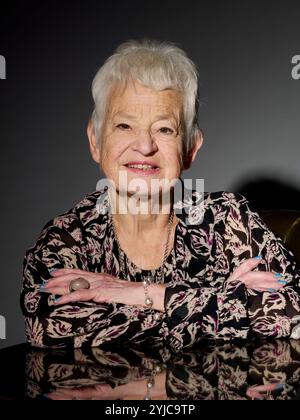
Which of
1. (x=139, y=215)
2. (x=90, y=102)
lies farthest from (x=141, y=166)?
(x=90, y=102)

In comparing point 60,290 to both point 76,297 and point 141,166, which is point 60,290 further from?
point 141,166

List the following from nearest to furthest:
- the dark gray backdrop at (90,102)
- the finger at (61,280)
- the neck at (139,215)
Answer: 1. the finger at (61,280)
2. the neck at (139,215)
3. the dark gray backdrop at (90,102)

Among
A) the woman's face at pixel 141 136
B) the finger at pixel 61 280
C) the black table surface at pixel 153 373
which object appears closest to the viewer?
the black table surface at pixel 153 373

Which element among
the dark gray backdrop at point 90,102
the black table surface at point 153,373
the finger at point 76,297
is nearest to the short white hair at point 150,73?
the finger at point 76,297

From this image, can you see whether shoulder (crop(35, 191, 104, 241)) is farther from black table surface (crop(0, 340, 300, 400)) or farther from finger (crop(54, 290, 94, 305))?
black table surface (crop(0, 340, 300, 400))

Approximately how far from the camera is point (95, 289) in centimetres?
146

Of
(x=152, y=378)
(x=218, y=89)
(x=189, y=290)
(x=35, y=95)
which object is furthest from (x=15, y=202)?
(x=152, y=378)

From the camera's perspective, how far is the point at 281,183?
241 cm

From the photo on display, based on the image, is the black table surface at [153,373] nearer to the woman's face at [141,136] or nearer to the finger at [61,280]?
the finger at [61,280]

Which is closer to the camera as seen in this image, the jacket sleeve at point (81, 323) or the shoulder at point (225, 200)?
the jacket sleeve at point (81, 323)

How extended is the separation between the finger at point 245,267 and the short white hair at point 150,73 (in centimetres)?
39

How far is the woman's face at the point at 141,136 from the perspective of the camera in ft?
5.31
